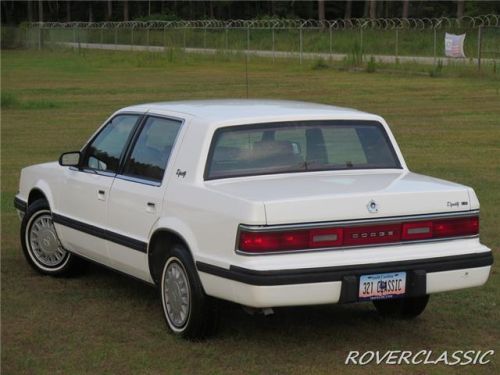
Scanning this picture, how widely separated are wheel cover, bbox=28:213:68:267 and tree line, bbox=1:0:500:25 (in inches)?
2560

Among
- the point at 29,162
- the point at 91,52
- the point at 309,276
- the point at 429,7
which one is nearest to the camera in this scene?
the point at 309,276

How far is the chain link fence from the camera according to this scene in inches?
1586

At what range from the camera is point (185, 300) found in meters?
6.59

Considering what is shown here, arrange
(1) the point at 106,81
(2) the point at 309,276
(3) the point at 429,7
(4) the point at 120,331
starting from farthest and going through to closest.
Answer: (3) the point at 429,7
(1) the point at 106,81
(4) the point at 120,331
(2) the point at 309,276

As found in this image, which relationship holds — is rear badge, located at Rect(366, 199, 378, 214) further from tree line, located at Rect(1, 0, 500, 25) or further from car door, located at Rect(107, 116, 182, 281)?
tree line, located at Rect(1, 0, 500, 25)

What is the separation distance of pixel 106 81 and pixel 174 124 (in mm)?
30217

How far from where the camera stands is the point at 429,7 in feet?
270

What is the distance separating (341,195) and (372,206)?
0.64 feet

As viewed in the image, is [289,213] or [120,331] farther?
[120,331]

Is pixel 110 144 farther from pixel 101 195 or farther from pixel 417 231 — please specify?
pixel 417 231

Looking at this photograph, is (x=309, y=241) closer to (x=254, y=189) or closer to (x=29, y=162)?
(x=254, y=189)

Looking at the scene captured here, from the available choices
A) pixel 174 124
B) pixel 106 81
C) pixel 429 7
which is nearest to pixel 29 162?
pixel 174 124

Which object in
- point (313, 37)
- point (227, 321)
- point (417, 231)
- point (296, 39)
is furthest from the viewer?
point (296, 39)

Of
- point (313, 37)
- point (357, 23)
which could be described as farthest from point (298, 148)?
point (357, 23)
